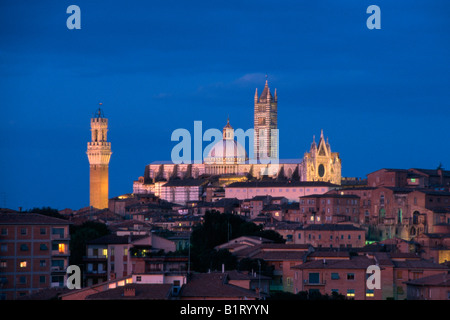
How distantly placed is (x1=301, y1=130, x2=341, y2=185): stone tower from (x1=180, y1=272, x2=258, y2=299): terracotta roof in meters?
74.5

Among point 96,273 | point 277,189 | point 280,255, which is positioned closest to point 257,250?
point 280,255

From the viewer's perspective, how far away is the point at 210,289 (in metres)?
25.6

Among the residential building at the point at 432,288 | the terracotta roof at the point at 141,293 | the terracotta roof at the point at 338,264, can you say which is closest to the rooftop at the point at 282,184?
the terracotta roof at the point at 338,264

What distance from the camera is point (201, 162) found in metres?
120

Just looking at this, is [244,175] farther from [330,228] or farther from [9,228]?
[9,228]

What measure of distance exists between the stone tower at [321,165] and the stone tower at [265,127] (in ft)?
66.2

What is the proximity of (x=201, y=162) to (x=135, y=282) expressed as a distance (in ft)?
305

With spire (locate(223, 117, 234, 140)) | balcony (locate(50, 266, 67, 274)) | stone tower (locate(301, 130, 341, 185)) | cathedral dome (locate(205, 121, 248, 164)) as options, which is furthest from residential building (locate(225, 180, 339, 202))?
balcony (locate(50, 266, 67, 274))

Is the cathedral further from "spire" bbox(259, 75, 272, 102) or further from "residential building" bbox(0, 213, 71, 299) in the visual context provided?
"residential building" bbox(0, 213, 71, 299)

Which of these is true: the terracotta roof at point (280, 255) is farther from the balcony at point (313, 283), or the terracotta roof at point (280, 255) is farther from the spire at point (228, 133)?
the spire at point (228, 133)

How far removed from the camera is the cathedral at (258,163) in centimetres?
10331

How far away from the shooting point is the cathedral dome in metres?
118
